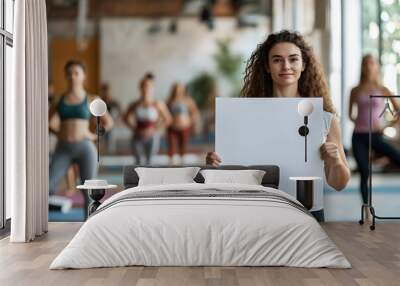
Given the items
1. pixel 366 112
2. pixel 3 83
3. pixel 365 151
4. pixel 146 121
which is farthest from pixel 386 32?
pixel 3 83

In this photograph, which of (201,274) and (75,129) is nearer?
(201,274)

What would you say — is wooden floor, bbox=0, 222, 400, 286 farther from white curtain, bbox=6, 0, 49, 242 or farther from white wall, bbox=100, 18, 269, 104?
white wall, bbox=100, 18, 269, 104

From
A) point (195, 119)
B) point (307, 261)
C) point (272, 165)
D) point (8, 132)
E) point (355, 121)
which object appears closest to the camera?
point (307, 261)

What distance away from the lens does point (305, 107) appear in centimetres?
597

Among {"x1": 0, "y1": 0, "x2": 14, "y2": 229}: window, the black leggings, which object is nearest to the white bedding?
{"x1": 0, "y1": 0, "x2": 14, "y2": 229}: window

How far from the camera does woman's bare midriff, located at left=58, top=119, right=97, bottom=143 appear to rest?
8.12 meters

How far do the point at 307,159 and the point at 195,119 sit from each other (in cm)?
407

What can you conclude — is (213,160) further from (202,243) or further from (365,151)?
(365,151)

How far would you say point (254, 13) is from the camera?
10.3 metres

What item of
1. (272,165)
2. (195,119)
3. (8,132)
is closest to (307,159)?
(272,165)

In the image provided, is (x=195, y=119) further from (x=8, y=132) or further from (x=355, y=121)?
(x=8, y=132)

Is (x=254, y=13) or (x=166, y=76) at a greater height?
(x=254, y=13)

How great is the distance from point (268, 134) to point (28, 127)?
1973mm

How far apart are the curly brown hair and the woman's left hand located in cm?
34
